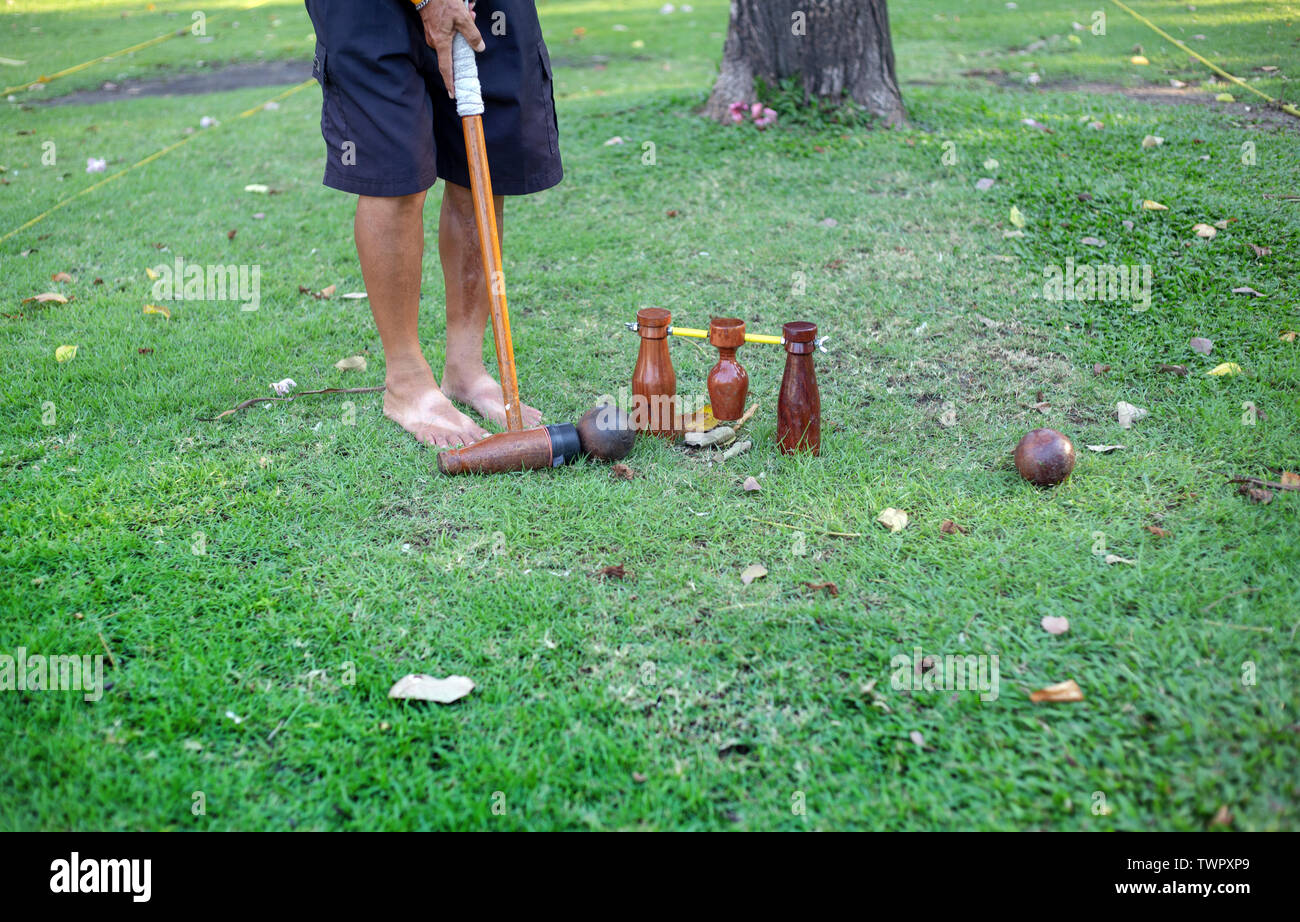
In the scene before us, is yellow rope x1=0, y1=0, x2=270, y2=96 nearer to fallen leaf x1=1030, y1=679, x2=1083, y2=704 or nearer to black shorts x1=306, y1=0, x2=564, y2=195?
black shorts x1=306, y1=0, x2=564, y2=195

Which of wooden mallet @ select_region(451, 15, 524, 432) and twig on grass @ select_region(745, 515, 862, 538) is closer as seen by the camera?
twig on grass @ select_region(745, 515, 862, 538)

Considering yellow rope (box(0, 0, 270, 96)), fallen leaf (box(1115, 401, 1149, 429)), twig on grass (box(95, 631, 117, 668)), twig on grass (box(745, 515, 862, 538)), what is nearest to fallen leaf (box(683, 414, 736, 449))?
twig on grass (box(745, 515, 862, 538))

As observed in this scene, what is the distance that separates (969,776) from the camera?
67.5 inches

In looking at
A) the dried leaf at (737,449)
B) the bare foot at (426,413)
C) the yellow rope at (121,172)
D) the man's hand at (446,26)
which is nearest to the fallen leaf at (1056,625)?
the dried leaf at (737,449)

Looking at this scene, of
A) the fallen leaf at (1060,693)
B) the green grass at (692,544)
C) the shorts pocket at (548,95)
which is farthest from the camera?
the shorts pocket at (548,95)

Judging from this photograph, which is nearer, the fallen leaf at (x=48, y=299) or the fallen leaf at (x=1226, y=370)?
the fallen leaf at (x=1226, y=370)

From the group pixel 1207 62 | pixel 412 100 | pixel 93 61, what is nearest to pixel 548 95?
pixel 412 100

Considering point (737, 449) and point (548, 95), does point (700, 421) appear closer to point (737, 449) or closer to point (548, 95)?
point (737, 449)

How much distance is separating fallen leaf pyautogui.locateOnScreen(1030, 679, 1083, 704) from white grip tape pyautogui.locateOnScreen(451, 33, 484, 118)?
2.11m

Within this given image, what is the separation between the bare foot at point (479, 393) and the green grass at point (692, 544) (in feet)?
0.62

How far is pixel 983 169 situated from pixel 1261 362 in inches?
94.1

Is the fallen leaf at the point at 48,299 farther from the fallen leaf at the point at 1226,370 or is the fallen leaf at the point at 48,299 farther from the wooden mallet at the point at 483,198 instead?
the fallen leaf at the point at 1226,370

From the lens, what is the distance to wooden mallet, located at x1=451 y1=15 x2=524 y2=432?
2605mm

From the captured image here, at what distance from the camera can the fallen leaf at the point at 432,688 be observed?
75.8 inches
